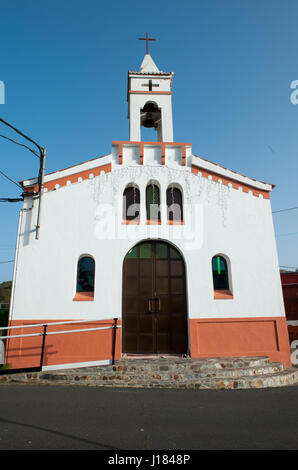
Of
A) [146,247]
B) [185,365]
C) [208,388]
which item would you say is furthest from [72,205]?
[208,388]

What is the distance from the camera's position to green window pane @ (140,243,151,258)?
8.71 m

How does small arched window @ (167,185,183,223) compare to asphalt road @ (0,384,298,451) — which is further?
small arched window @ (167,185,183,223)

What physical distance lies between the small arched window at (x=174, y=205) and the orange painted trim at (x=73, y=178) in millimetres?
2122

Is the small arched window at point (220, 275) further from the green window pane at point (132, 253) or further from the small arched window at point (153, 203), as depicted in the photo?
the green window pane at point (132, 253)

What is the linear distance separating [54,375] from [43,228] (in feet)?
13.2

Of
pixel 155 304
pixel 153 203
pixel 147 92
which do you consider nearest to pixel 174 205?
pixel 153 203

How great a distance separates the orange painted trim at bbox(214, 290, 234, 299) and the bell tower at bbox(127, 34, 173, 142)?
5393 mm

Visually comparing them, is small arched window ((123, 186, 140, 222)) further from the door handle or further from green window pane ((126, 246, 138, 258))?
the door handle

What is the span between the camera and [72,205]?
8734mm

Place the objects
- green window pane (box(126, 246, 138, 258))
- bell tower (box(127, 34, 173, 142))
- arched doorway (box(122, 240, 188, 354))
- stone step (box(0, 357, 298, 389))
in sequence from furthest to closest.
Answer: bell tower (box(127, 34, 173, 142))
green window pane (box(126, 246, 138, 258))
arched doorway (box(122, 240, 188, 354))
stone step (box(0, 357, 298, 389))

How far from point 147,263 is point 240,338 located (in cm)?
341

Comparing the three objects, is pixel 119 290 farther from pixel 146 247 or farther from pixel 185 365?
pixel 185 365

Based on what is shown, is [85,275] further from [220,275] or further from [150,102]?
[150,102]

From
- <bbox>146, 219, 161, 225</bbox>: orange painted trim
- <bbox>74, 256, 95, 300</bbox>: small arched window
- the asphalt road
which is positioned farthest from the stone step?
<bbox>146, 219, 161, 225</bbox>: orange painted trim
